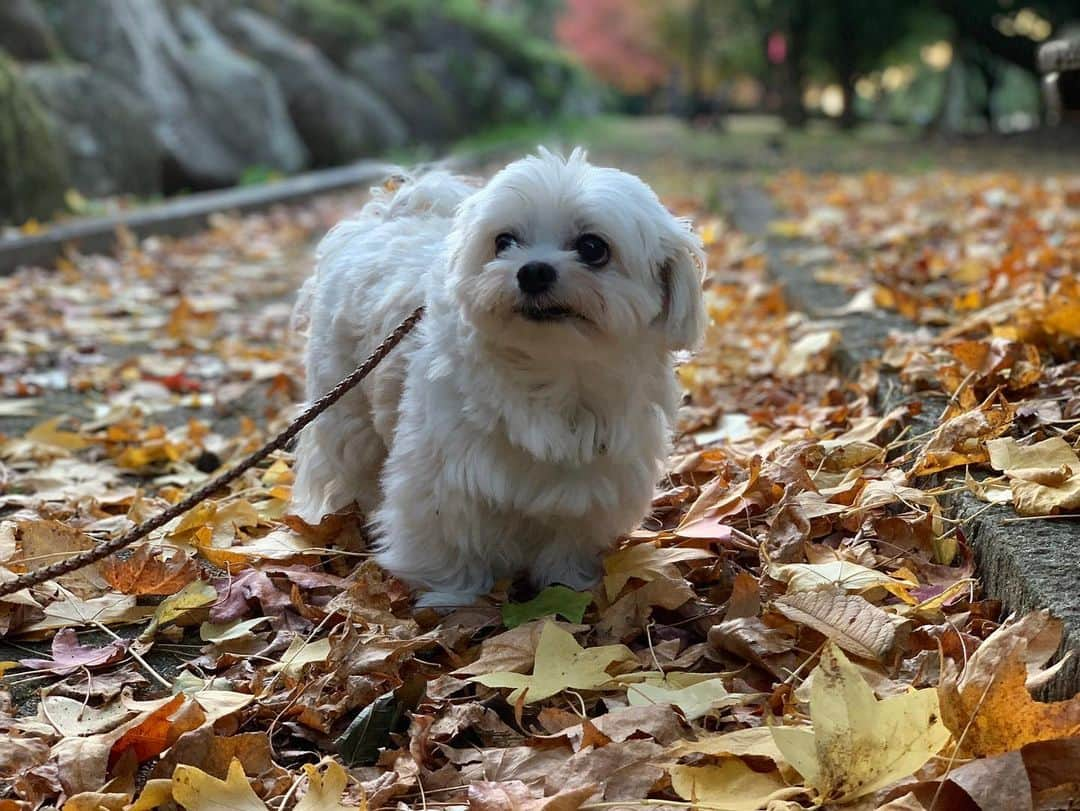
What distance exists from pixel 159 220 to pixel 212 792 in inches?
323

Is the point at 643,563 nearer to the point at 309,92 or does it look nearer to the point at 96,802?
the point at 96,802

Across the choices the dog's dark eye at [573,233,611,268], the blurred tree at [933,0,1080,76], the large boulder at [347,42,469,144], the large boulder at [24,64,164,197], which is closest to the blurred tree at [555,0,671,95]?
the blurred tree at [933,0,1080,76]

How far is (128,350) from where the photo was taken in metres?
5.99

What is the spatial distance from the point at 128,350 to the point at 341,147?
11.0 meters

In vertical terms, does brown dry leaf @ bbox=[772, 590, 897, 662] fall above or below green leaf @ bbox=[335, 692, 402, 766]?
above

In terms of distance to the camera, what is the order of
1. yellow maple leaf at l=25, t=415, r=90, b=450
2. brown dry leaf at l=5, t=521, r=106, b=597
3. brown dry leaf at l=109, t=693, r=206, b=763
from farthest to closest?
yellow maple leaf at l=25, t=415, r=90, b=450, brown dry leaf at l=5, t=521, r=106, b=597, brown dry leaf at l=109, t=693, r=206, b=763

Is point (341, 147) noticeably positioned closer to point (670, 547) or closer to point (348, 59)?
point (348, 59)

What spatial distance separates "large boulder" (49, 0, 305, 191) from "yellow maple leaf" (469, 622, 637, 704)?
10.8m

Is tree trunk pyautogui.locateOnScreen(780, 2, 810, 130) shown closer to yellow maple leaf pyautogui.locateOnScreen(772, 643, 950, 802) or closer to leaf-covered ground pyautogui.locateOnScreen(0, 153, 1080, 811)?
leaf-covered ground pyautogui.locateOnScreen(0, 153, 1080, 811)

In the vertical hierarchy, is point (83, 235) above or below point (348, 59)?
below

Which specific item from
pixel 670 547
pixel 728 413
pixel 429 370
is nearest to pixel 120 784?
pixel 429 370

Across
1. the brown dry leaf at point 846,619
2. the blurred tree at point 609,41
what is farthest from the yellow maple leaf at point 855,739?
the blurred tree at point 609,41

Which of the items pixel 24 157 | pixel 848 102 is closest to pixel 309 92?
pixel 24 157

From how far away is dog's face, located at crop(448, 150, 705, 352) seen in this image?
8.50ft
